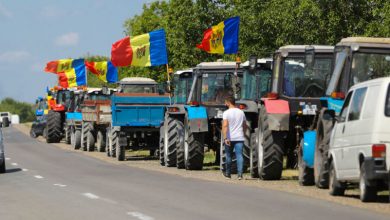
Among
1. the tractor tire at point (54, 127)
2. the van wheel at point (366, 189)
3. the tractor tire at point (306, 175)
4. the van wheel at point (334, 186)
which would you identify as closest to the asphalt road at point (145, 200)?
the van wheel at point (366, 189)

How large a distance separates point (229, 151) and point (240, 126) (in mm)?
686

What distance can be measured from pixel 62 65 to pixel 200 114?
33.9 metres

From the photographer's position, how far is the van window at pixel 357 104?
17.2 metres

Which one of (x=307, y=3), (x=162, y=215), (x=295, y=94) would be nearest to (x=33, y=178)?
(x=295, y=94)

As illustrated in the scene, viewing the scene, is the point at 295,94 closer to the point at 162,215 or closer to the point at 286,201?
the point at 286,201

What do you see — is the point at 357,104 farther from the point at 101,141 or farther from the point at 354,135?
the point at 101,141

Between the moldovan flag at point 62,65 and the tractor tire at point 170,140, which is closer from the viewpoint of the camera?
the tractor tire at point 170,140

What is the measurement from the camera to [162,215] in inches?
588

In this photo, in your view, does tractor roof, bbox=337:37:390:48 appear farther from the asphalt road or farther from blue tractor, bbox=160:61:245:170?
blue tractor, bbox=160:61:245:170

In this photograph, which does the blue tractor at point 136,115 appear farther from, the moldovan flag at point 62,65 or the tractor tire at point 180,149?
the moldovan flag at point 62,65

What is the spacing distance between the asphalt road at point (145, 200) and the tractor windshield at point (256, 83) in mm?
2993

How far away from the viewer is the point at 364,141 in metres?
16.6

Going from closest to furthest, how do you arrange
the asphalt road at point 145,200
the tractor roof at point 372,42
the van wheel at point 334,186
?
the asphalt road at point 145,200
the van wheel at point 334,186
the tractor roof at point 372,42

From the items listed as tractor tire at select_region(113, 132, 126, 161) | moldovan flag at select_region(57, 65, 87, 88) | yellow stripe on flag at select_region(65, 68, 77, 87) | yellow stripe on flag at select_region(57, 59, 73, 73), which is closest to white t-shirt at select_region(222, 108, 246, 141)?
tractor tire at select_region(113, 132, 126, 161)
